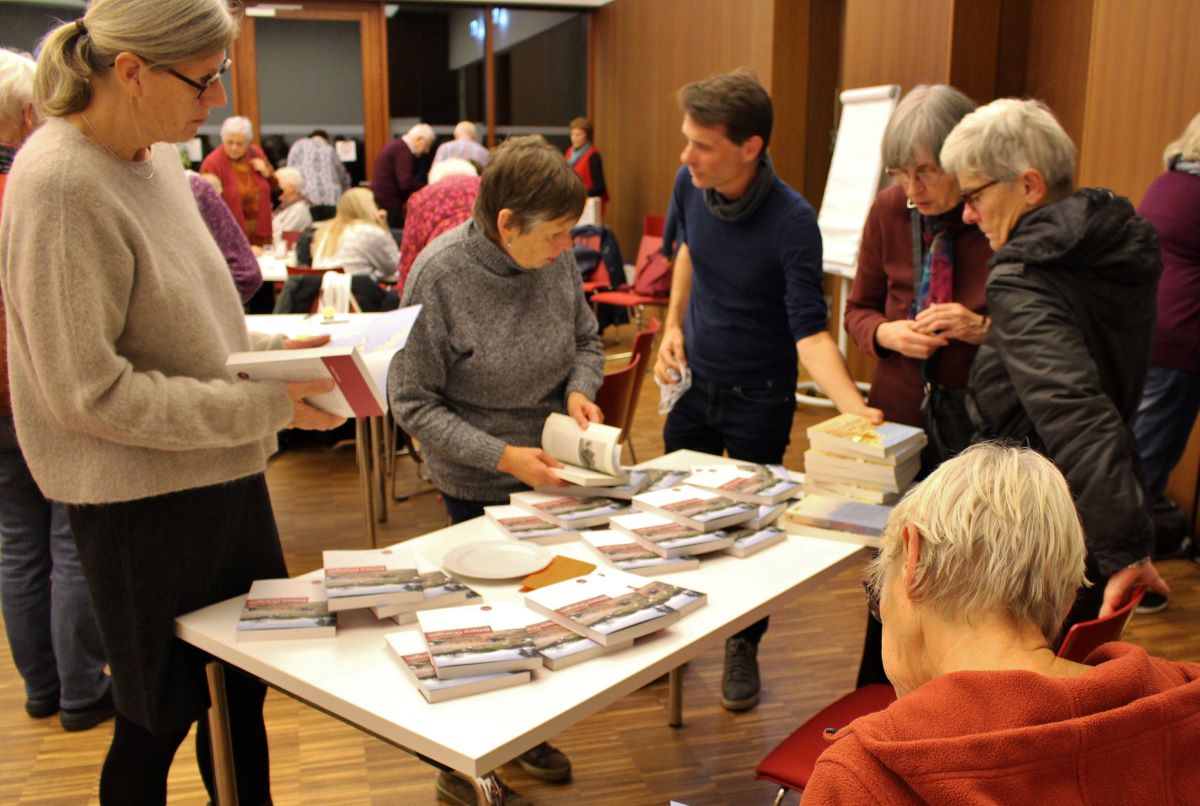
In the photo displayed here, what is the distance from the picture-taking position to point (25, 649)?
309cm

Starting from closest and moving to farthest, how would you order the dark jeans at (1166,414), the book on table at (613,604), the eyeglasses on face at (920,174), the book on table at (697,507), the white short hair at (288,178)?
the book on table at (613,604) → the book on table at (697,507) → the eyeglasses on face at (920,174) → the dark jeans at (1166,414) → the white short hair at (288,178)

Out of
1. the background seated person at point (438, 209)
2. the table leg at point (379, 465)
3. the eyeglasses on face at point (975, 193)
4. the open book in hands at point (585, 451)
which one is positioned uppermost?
the eyeglasses on face at point (975, 193)

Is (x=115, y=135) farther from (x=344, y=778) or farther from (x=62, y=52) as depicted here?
(x=344, y=778)

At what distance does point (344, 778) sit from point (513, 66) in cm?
1064

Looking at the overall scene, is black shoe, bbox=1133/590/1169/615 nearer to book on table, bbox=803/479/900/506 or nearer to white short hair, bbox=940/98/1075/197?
book on table, bbox=803/479/900/506

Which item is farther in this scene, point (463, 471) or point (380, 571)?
point (463, 471)

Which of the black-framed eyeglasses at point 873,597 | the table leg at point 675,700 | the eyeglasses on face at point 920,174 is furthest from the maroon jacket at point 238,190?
the black-framed eyeglasses at point 873,597

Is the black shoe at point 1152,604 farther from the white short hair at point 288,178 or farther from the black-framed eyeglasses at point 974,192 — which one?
the white short hair at point 288,178

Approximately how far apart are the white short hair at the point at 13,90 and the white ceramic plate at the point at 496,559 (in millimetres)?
1637

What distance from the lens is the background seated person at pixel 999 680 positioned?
3.20 ft

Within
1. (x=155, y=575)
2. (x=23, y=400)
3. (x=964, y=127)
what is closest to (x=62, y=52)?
(x=23, y=400)

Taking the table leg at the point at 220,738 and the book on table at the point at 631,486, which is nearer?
the table leg at the point at 220,738

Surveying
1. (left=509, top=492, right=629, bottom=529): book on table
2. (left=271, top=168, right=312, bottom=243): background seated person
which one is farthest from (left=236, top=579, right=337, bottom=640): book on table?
(left=271, top=168, right=312, bottom=243): background seated person

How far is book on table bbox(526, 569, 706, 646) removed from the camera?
5.74 ft
